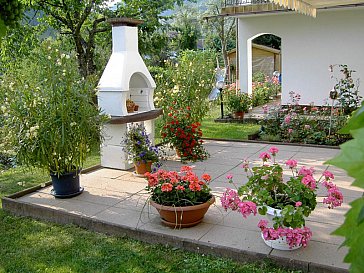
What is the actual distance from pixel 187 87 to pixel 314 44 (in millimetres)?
4329

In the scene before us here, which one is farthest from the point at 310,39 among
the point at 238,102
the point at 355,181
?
the point at 355,181

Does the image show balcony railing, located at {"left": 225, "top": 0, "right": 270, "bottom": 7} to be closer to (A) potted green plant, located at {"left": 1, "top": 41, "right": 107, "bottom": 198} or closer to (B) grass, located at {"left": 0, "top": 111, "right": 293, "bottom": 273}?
(A) potted green plant, located at {"left": 1, "top": 41, "right": 107, "bottom": 198}

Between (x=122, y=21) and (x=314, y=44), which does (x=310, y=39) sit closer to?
(x=314, y=44)

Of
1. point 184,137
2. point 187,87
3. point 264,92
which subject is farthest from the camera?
point 264,92

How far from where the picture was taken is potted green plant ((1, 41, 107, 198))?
16.0 feet

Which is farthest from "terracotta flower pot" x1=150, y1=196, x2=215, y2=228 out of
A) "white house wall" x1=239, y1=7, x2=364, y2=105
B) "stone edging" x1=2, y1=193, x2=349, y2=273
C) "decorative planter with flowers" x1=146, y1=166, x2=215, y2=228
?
"white house wall" x1=239, y1=7, x2=364, y2=105

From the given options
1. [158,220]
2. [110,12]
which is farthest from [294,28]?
[158,220]

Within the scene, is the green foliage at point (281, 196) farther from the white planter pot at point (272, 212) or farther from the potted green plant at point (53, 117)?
Result: the potted green plant at point (53, 117)

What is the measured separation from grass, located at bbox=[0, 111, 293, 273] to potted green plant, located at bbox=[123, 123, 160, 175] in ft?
5.53

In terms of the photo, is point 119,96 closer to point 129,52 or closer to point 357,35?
point 129,52

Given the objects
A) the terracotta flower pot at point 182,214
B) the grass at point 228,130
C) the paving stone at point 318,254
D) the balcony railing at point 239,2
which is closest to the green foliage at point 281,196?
the paving stone at point 318,254

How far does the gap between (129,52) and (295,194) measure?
13.0ft

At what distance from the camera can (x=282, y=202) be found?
148 inches

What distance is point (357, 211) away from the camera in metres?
0.40
